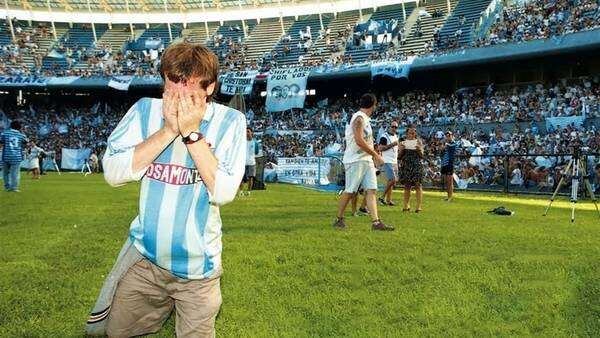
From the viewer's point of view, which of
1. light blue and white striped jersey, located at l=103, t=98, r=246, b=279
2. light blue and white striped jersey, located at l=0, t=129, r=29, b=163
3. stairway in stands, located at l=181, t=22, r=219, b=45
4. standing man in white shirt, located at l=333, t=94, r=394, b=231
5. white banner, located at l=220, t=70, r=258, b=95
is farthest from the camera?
stairway in stands, located at l=181, t=22, r=219, b=45

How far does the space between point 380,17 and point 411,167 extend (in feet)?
125

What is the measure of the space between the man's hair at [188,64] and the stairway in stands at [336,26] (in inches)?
1726

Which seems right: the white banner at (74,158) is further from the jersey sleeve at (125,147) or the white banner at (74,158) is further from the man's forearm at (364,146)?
the jersey sleeve at (125,147)

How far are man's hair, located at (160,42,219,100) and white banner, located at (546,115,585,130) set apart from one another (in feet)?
81.7

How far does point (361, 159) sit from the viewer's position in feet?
31.4

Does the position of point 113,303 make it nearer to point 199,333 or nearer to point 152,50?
point 199,333

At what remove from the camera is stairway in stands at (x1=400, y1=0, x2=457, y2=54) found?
4169cm

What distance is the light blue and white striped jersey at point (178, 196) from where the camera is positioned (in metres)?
2.71

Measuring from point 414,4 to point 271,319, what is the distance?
154 feet

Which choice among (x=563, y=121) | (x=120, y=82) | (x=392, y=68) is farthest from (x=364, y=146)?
(x=120, y=82)

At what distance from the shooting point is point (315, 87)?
4494cm

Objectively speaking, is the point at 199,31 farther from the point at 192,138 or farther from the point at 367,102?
the point at 192,138

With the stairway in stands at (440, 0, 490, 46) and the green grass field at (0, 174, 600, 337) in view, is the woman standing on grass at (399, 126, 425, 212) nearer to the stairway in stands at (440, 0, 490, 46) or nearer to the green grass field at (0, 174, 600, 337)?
the green grass field at (0, 174, 600, 337)

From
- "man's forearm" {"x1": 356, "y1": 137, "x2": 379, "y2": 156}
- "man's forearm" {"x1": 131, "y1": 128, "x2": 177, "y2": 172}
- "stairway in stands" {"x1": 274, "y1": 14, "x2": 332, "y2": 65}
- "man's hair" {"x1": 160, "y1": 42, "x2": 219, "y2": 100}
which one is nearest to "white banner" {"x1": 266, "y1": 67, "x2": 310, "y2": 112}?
"stairway in stands" {"x1": 274, "y1": 14, "x2": 332, "y2": 65}
